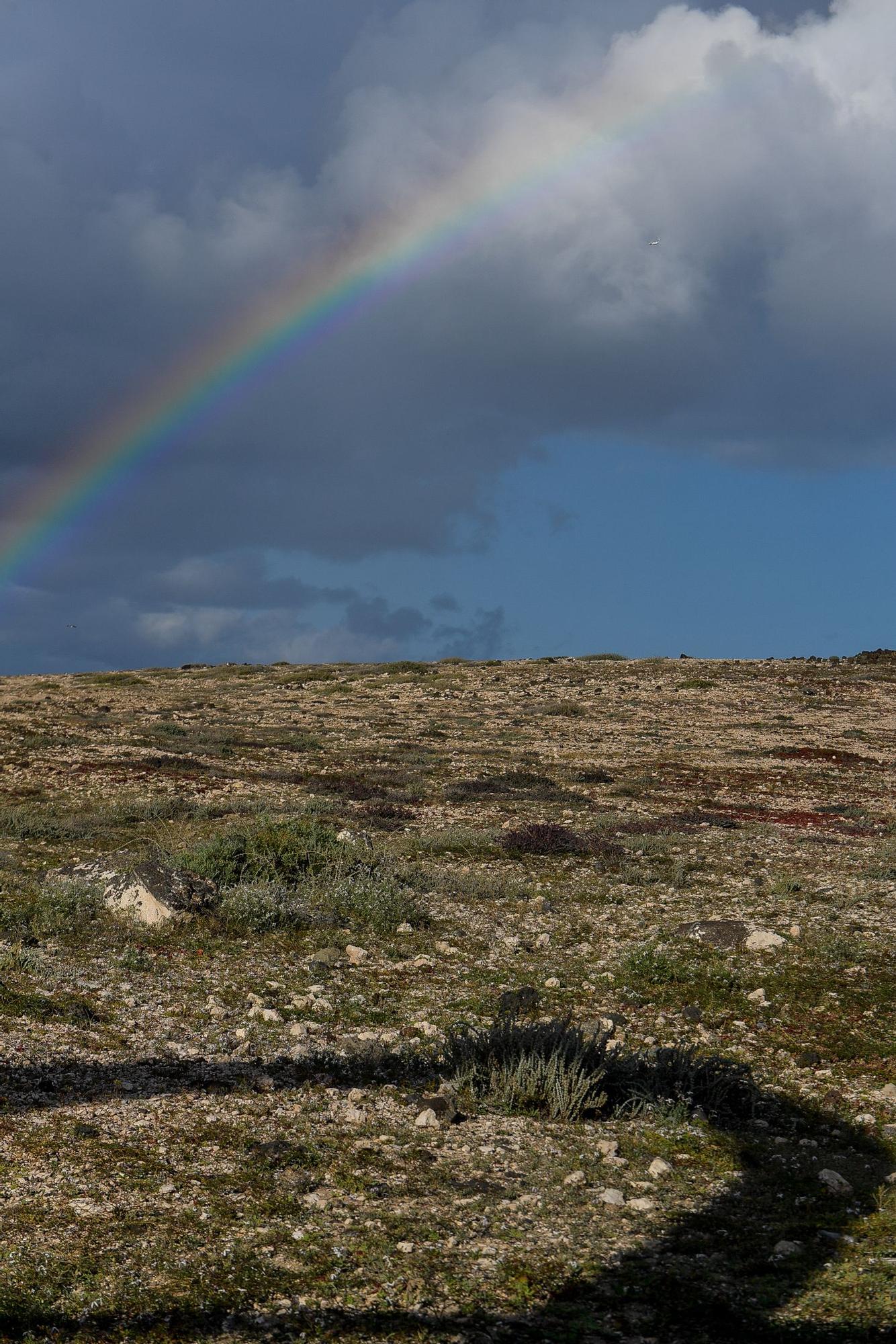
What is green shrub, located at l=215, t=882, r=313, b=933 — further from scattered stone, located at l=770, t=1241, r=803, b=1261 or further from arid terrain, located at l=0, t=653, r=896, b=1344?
scattered stone, located at l=770, t=1241, r=803, b=1261

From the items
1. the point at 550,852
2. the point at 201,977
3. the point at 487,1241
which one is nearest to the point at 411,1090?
the point at 487,1241

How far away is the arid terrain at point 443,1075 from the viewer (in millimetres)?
6285

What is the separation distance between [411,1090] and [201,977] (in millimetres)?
3861

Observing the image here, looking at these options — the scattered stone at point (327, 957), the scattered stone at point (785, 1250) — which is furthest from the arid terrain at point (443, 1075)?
the scattered stone at point (327, 957)

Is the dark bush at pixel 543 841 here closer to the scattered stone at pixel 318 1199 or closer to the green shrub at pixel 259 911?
the green shrub at pixel 259 911

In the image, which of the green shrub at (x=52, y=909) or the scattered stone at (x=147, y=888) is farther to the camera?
the scattered stone at (x=147, y=888)

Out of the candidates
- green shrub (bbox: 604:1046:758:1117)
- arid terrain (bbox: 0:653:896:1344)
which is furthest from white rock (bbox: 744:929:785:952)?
green shrub (bbox: 604:1046:758:1117)

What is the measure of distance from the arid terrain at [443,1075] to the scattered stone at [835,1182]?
1.6 inches

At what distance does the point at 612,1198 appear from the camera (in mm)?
7566

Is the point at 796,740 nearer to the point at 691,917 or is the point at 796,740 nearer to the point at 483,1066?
the point at 691,917

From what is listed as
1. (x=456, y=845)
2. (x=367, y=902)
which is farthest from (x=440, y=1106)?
(x=456, y=845)

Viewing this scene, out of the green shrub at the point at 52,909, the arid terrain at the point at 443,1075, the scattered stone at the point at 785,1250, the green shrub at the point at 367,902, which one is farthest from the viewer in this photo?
the green shrub at the point at 367,902

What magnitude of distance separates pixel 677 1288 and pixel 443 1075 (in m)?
3.69

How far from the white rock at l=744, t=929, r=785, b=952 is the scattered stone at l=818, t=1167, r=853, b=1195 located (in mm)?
6217
